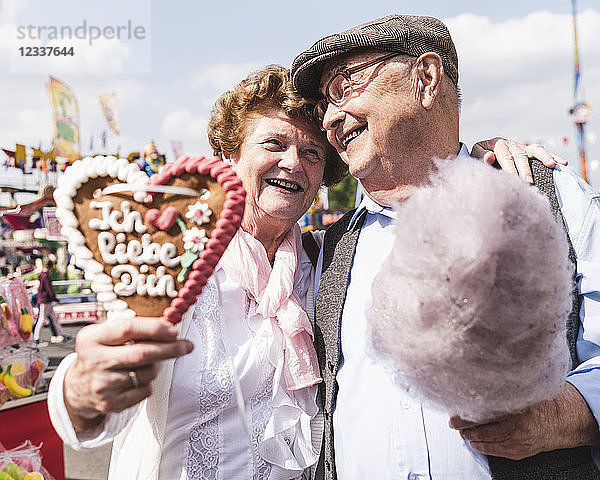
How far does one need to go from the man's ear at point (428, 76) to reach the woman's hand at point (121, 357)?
1.12m

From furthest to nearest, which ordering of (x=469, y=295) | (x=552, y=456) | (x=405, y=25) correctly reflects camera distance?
1. (x=405, y=25)
2. (x=552, y=456)
3. (x=469, y=295)

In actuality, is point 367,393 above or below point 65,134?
below

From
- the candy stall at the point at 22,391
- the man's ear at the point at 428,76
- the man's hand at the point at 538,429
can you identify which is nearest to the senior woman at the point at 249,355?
the man's ear at the point at 428,76

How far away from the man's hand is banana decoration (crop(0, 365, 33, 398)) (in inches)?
98.7

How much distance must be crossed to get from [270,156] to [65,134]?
18.9 m

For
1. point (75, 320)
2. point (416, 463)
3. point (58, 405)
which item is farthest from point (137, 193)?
point (75, 320)

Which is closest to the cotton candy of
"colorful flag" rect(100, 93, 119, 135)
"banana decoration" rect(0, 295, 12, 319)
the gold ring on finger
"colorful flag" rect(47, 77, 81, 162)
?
the gold ring on finger

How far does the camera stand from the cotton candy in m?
0.84

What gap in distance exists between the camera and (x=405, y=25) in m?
1.73

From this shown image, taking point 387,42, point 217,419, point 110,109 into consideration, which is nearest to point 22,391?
point 217,419

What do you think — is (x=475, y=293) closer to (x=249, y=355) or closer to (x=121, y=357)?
A: (x=121, y=357)

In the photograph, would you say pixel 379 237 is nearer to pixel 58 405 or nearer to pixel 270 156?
pixel 270 156

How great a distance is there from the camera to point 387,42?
5.55 feet

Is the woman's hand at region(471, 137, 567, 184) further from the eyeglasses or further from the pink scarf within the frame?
the pink scarf
